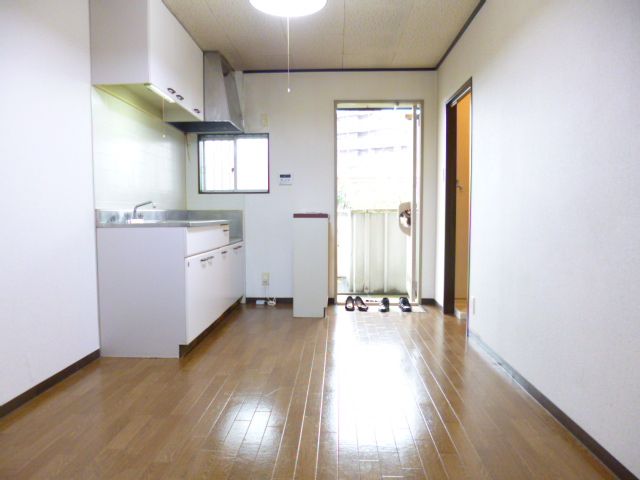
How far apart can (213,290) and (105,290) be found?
0.81m

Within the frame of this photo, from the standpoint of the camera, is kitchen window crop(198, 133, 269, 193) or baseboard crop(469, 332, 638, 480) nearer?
baseboard crop(469, 332, 638, 480)

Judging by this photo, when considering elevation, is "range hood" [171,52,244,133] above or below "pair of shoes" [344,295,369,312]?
above

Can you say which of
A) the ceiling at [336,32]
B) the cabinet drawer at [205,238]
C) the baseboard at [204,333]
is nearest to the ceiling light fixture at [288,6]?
the ceiling at [336,32]

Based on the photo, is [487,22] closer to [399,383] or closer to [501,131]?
[501,131]

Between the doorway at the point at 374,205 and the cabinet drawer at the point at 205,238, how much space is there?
1.55 m

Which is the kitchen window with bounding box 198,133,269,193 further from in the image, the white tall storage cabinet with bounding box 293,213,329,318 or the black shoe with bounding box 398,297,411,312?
the black shoe with bounding box 398,297,411,312

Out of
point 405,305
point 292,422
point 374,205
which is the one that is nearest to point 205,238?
point 292,422

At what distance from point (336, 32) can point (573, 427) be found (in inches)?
128

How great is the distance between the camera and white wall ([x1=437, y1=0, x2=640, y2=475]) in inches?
55.7

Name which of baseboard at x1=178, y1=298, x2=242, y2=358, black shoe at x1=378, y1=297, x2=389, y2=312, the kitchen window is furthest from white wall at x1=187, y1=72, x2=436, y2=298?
baseboard at x1=178, y1=298, x2=242, y2=358

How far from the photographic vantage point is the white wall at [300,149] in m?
4.27

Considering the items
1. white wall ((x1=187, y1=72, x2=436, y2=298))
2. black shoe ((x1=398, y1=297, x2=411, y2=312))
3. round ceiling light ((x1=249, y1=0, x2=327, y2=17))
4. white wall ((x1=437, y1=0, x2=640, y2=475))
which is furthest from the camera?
white wall ((x1=187, y1=72, x2=436, y2=298))

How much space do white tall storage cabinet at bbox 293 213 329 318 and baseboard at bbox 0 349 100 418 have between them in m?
1.80

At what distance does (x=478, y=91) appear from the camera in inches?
118
